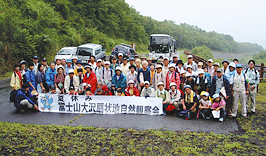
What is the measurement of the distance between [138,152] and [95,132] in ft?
5.24

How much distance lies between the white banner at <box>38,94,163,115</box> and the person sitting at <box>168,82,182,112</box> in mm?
460

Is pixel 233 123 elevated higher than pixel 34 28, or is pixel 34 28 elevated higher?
pixel 34 28

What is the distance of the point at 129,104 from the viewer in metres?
7.65

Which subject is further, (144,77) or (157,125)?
(144,77)

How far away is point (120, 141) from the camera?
5633mm

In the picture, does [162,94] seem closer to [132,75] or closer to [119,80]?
[132,75]

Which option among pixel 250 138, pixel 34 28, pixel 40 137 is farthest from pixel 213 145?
pixel 34 28

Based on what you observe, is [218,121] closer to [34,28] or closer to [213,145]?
[213,145]

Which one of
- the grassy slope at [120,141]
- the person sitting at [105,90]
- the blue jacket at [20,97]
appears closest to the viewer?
the grassy slope at [120,141]

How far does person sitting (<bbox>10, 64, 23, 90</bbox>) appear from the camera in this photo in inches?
312

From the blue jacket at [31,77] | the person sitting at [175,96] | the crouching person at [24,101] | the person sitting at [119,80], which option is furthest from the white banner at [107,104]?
the blue jacket at [31,77]

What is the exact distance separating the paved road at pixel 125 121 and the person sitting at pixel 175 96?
45cm

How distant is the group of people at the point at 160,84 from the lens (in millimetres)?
7402

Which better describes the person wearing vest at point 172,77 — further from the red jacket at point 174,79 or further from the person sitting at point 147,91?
the person sitting at point 147,91
